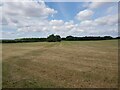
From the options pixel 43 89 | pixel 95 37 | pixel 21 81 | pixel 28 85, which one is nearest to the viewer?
pixel 43 89

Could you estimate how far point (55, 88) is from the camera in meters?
9.55

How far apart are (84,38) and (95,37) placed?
741 centimetres

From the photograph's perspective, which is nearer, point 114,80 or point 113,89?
point 113,89

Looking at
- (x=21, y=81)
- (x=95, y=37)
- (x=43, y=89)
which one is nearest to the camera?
(x=43, y=89)

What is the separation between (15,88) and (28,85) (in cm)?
78

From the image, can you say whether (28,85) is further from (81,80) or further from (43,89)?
(81,80)

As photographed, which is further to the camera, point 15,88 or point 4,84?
point 4,84

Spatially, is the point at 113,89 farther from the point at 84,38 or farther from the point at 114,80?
the point at 84,38

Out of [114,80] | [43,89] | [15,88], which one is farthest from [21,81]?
[114,80]

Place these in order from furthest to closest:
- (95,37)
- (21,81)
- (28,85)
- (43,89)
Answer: (95,37) → (21,81) → (28,85) → (43,89)

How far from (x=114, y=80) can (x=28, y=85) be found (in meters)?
5.64

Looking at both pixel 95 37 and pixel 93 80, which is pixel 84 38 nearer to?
pixel 95 37

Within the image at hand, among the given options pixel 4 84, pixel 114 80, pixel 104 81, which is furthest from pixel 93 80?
pixel 4 84

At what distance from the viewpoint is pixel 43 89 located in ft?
30.3
